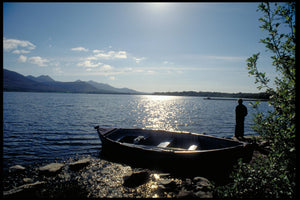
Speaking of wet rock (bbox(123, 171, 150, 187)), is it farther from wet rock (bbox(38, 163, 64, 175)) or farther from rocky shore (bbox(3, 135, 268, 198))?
wet rock (bbox(38, 163, 64, 175))

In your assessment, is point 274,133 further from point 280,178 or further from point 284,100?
point 280,178

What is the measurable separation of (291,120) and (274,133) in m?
0.49

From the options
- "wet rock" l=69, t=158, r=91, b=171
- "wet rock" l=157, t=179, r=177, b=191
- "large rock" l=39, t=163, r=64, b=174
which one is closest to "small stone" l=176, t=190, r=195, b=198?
"wet rock" l=157, t=179, r=177, b=191

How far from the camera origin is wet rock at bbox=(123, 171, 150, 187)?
9.31 m

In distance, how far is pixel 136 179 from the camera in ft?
31.4

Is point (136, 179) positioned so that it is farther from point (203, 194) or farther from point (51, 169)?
point (51, 169)

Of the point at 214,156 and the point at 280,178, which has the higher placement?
the point at 280,178

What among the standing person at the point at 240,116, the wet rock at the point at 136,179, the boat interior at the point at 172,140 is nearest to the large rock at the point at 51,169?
the wet rock at the point at 136,179

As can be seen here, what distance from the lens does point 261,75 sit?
4414 millimetres

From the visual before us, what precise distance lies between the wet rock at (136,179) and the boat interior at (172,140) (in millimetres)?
2928

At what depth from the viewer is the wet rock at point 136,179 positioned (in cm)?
931

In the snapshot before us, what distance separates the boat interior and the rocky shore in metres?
2.61

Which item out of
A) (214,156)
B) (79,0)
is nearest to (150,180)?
(214,156)

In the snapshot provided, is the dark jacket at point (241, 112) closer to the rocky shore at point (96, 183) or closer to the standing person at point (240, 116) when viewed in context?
the standing person at point (240, 116)
